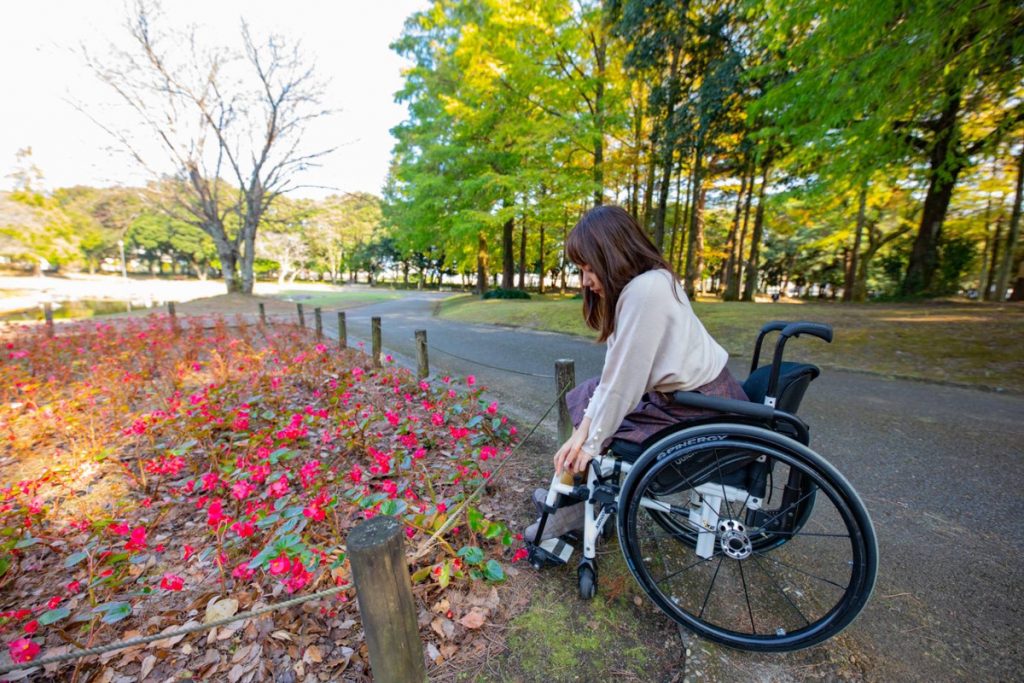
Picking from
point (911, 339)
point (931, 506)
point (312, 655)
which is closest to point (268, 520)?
point (312, 655)

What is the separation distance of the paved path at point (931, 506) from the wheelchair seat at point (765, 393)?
2.99 ft

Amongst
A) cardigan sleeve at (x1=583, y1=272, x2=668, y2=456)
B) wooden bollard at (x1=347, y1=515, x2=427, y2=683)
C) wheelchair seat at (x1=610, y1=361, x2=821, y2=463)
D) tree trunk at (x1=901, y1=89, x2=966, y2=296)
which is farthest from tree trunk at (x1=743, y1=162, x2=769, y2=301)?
wooden bollard at (x1=347, y1=515, x2=427, y2=683)

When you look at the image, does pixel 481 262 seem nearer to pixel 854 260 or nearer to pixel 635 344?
pixel 854 260

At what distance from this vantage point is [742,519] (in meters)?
1.85

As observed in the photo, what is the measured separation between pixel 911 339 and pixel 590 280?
24.2ft

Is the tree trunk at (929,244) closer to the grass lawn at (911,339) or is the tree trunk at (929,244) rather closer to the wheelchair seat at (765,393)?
the grass lawn at (911,339)

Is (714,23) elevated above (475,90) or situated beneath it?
elevated above

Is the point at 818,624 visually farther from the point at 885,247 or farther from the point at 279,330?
the point at 885,247

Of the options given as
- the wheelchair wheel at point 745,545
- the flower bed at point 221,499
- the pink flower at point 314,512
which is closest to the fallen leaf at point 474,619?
the flower bed at point 221,499

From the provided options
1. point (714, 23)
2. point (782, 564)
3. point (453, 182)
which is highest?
point (714, 23)

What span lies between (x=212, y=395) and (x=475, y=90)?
12131 millimetres

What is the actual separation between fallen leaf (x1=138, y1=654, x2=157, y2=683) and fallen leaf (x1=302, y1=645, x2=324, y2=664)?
2.02ft

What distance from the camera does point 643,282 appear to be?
1.40 meters

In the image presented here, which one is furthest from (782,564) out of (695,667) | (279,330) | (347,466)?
(279,330)
